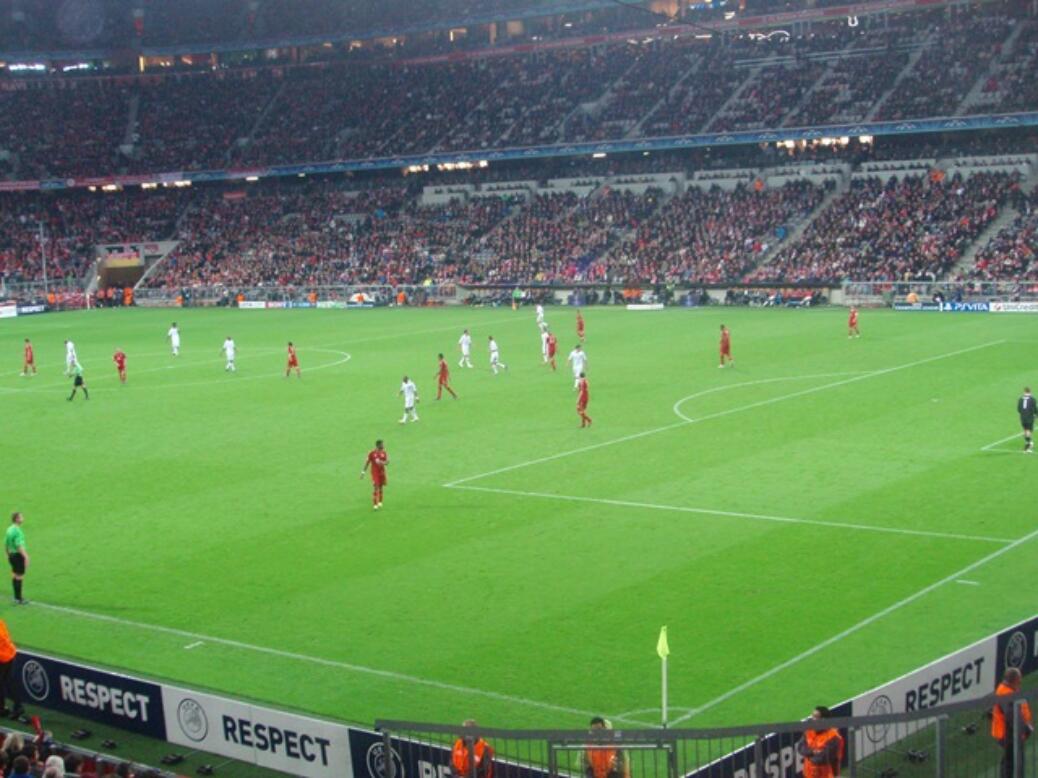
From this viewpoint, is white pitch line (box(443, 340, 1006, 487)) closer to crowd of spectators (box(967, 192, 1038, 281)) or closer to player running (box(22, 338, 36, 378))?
crowd of spectators (box(967, 192, 1038, 281))

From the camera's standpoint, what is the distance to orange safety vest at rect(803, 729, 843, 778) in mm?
10914

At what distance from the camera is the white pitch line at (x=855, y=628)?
1561 centimetres

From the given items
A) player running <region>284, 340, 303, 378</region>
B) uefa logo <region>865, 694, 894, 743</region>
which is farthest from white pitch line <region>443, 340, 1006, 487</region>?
player running <region>284, 340, 303, 378</region>

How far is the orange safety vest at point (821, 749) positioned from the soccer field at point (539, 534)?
4.04 metres

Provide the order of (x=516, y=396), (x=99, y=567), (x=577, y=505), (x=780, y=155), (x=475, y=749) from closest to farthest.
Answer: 1. (x=475, y=749)
2. (x=99, y=567)
3. (x=577, y=505)
4. (x=516, y=396)
5. (x=780, y=155)

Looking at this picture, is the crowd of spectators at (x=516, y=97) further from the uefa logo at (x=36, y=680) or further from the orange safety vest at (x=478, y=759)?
the orange safety vest at (x=478, y=759)

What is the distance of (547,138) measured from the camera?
8869 centimetres

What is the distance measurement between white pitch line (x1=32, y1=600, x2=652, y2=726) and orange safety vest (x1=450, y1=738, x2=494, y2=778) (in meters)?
3.80

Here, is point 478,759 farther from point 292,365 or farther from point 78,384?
point 292,365

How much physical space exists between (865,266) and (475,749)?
2330 inches

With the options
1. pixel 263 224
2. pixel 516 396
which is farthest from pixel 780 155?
pixel 516 396

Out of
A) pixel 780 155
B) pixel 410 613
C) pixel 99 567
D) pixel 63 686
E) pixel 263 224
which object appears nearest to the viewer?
pixel 63 686

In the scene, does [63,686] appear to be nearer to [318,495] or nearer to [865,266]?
[318,495]

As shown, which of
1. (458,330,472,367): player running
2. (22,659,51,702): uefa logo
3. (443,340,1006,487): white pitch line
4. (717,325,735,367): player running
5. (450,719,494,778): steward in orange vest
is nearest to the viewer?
(450,719,494,778): steward in orange vest
